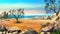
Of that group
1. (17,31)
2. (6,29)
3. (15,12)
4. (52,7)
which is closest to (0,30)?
(6,29)

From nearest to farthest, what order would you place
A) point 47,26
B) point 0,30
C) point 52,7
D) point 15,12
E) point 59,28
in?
point 59,28 < point 47,26 < point 0,30 < point 15,12 < point 52,7

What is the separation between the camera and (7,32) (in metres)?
27.5

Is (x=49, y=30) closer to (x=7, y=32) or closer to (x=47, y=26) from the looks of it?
(x=47, y=26)

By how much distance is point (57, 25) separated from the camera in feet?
85.6

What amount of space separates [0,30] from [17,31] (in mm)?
2501

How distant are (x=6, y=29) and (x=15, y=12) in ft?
35.2

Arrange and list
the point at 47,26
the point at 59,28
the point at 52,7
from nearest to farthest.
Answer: the point at 59,28
the point at 47,26
the point at 52,7

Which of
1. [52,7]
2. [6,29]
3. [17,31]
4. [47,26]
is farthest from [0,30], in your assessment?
[52,7]

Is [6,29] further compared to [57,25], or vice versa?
[6,29]

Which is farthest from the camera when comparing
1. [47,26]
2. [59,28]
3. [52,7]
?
[52,7]

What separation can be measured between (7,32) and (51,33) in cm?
495

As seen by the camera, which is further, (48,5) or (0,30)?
(48,5)

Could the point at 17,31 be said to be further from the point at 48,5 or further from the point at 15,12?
the point at 48,5

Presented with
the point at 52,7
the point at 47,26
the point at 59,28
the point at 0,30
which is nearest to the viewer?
the point at 59,28
